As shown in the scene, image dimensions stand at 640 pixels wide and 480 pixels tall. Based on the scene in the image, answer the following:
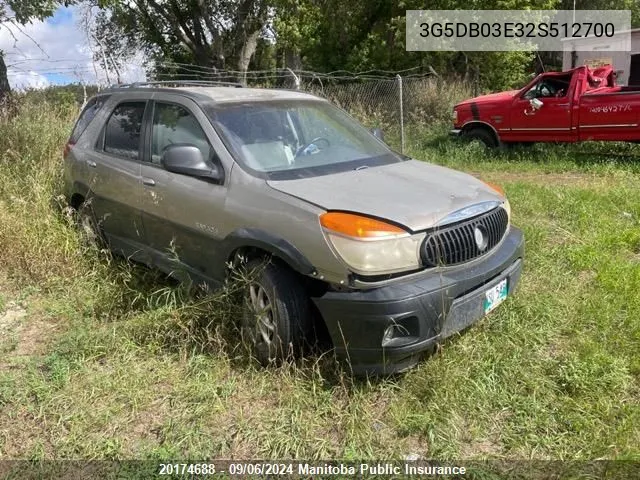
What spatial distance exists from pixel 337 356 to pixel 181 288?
150cm

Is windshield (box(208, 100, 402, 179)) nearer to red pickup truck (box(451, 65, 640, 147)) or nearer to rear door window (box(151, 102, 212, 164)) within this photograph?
rear door window (box(151, 102, 212, 164))

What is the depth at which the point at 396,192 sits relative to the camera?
10.6ft

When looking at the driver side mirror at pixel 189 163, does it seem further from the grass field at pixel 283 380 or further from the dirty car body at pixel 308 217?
the grass field at pixel 283 380

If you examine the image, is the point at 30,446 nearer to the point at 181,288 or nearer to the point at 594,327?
the point at 181,288

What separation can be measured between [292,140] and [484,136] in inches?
308

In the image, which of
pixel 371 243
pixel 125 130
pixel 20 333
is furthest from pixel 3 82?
pixel 371 243

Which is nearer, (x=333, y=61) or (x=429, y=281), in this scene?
(x=429, y=281)

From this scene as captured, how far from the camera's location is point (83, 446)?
2.77m

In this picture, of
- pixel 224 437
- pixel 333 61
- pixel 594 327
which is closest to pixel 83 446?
pixel 224 437

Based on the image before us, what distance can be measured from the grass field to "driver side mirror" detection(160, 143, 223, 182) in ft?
2.79

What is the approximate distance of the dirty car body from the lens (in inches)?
112

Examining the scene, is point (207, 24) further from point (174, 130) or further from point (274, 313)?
point (274, 313)

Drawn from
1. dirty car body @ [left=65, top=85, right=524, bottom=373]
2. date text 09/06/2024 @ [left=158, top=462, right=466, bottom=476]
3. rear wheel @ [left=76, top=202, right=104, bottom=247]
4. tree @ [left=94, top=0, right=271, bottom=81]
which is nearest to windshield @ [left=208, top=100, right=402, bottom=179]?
dirty car body @ [left=65, top=85, right=524, bottom=373]

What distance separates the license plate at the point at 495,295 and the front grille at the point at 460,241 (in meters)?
0.23
